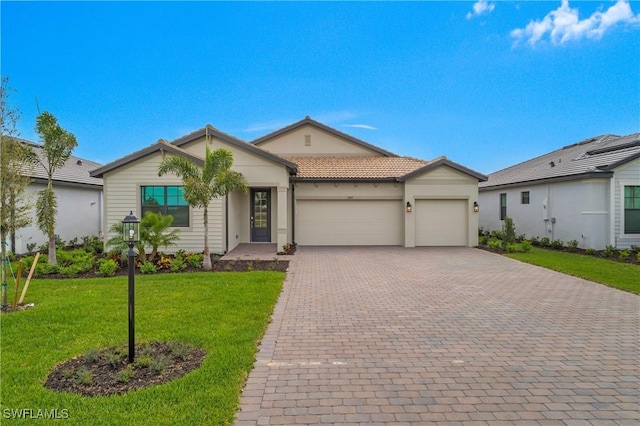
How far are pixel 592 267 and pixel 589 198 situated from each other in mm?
5100

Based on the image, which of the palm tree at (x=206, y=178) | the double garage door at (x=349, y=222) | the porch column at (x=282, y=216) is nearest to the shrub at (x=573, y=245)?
the double garage door at (x=349, y=222)

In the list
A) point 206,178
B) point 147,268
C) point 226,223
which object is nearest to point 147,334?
point 147,268

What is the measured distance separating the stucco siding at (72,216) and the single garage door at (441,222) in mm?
16364

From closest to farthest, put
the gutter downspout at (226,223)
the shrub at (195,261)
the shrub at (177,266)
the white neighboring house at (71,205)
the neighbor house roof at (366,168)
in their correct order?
the shrub at (177,266) < the shrub at (195,261) < the gutter downspout at (226,223) < the white neighboring house at (71,205) < the neighbor house roof at (366,168)

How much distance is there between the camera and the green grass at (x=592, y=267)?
8.67m

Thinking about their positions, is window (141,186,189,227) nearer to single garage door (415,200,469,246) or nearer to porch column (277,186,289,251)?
porch column (277,186,289,251)

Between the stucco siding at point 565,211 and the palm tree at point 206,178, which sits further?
the stucco siding at point 565,211

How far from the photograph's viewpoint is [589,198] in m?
14.2

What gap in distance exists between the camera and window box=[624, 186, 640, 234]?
14.2m

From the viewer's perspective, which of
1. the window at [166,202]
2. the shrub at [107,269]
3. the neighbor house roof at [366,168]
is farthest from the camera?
the neighbor house roof at [366,168]

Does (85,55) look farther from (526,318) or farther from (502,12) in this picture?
(526,318)

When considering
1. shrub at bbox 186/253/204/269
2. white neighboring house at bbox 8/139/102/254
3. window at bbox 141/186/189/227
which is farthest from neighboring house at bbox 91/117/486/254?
white neighboring house at bbox 8/139/102/254

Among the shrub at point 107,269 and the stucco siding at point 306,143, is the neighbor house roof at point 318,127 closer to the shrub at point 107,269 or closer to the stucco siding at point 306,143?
the stucco siding at point 306,143

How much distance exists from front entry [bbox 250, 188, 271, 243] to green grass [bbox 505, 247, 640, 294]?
10.5m
